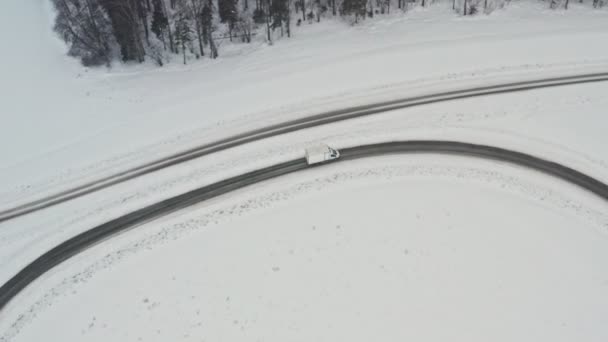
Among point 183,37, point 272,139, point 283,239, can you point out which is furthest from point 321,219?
point 183,37

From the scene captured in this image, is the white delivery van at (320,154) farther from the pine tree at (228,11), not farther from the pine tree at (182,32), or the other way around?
the pine tree at (228,11)

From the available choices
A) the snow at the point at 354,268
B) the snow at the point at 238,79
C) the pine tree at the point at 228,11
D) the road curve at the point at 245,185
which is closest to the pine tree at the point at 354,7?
the snow at the point at 238,79

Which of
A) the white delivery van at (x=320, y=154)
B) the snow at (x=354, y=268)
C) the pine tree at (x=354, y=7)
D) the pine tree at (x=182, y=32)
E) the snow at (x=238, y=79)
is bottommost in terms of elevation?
the snow at (x=354, y=268)

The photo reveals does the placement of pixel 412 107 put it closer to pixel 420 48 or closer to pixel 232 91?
pixel 420 48

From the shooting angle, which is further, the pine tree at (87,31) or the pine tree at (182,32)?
the pine tree at (87,31)

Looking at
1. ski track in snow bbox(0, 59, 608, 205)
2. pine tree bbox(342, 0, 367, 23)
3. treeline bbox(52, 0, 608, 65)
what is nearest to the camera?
ski track in snow bbox(0, 59, 608, 205)

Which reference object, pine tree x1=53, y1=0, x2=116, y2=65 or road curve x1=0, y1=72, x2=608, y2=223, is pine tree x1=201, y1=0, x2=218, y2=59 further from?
road curve x1=0, y1=72, x2=608, y2=223

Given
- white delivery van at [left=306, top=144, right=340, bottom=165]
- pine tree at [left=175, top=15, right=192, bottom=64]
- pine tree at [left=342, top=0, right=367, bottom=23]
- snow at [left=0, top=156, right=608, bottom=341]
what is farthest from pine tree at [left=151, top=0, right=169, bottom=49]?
snow at [left=0, top=156, right=608, bottom=341]
